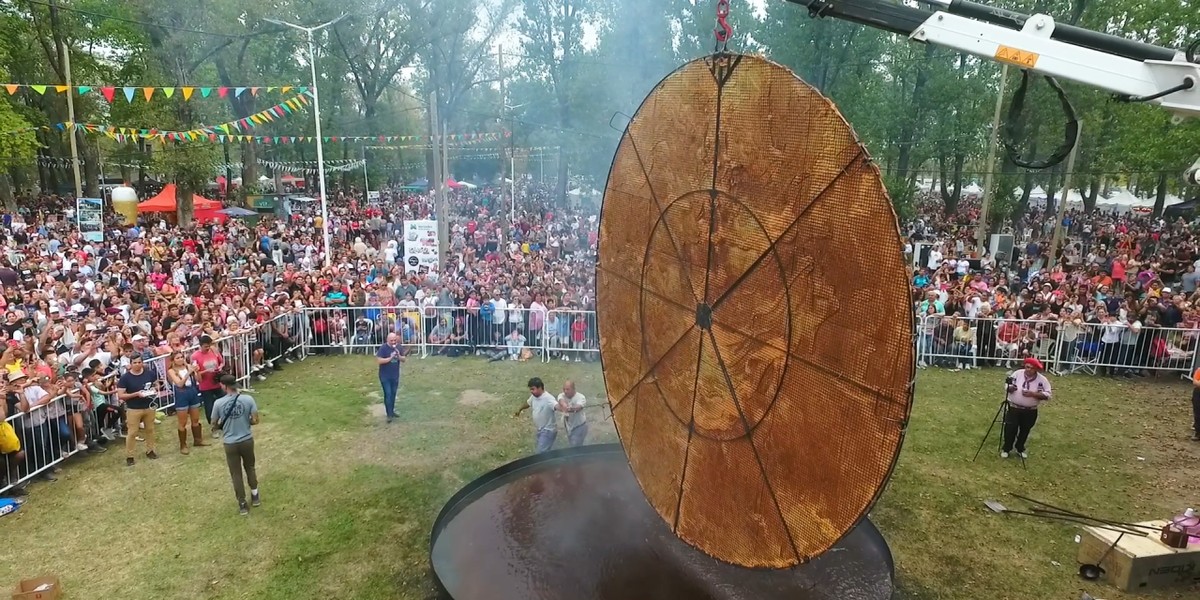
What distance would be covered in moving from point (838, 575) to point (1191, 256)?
2118 centimetres

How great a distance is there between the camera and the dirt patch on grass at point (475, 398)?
1055cm

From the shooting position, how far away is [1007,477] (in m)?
8.06

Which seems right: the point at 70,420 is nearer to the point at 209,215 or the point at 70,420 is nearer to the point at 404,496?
the point at 404,496

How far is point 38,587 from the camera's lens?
552 cm

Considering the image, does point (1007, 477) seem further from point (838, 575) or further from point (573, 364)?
point (573, 364)

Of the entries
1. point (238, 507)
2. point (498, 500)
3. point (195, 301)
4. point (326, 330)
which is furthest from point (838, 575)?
point (195, 301)

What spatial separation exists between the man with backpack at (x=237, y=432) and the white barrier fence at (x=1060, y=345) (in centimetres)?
1129

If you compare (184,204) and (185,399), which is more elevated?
(184,204)

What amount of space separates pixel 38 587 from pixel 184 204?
2770 cm

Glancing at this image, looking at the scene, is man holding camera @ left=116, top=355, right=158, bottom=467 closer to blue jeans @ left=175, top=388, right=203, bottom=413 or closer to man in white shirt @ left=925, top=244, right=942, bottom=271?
blue jeans @ left=175, top=388, right=203, bottom=413

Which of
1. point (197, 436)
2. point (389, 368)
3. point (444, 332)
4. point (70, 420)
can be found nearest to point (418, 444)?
point (389, 368)

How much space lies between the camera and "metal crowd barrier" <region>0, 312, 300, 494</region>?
25.1 ft

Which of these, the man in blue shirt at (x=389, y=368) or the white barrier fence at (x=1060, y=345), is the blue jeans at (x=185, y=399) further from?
the white barrier fence at (x=1060, y=345)

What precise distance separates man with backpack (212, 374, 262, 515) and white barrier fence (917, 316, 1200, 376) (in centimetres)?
1129
